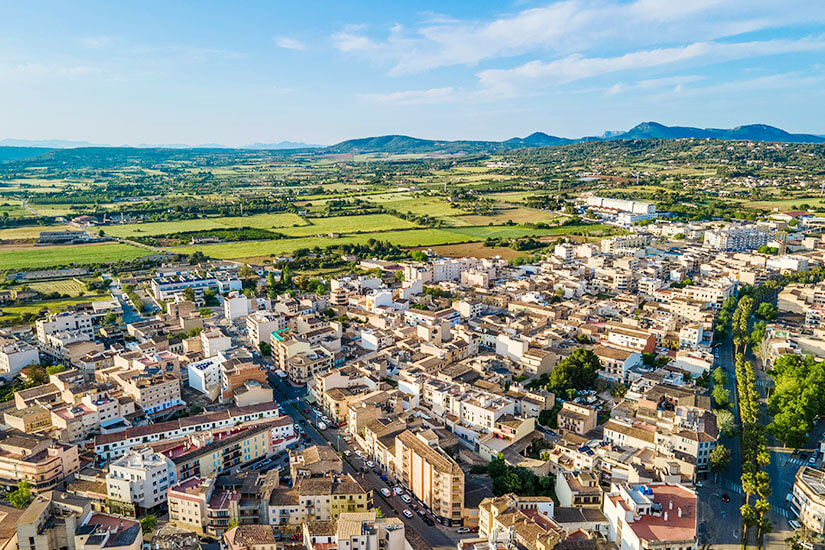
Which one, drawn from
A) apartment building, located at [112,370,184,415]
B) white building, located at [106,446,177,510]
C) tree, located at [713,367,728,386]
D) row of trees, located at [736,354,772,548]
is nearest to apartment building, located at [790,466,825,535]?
row of trees, located at [736,354,772,548]

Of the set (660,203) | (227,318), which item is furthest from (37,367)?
(660,203)

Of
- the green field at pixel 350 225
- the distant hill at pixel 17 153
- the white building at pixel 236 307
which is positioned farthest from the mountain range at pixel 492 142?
the white building at pixel 236 307

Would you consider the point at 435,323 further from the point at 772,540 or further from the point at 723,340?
the point at 772,540

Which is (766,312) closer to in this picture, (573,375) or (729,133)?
(573,375)

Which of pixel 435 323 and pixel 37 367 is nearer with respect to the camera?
pixel 37 367

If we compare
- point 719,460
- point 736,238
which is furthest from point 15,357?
point 736,238

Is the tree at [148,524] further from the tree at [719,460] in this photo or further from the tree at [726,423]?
the tree at [726,423]
